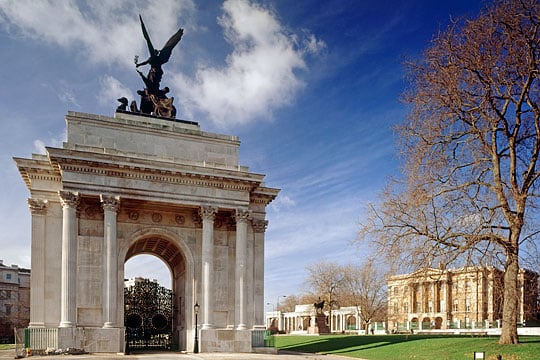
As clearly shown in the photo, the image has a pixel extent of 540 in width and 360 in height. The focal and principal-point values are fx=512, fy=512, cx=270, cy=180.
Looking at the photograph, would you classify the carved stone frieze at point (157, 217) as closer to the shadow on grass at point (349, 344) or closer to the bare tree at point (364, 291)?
the shadow on grass at point (349, 344)

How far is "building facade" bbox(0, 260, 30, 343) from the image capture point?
86.5m

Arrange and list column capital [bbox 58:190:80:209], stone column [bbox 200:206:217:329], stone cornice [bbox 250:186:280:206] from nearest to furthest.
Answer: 1. column capital [bbox 58:190:80:209]
2. stone column [bbox 200:206:217:329]
3. stone cornice [bbox 250:186:280:206]

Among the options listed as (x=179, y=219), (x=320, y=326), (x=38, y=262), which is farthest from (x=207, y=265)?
(x=320, y=326)

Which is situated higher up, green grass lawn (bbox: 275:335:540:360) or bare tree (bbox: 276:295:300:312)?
green grass lawn (bbox: 275:335:540:360)

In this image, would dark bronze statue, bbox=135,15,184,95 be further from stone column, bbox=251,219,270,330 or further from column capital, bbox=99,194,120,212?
stone column, bbox=251,219,270,330

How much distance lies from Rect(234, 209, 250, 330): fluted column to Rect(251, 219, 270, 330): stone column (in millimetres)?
2149

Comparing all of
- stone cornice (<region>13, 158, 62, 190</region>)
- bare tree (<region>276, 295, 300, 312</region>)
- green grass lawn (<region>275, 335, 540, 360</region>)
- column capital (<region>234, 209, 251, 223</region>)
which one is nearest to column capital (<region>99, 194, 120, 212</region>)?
stone cornice (<region>13, 158, 62, 190</region>)

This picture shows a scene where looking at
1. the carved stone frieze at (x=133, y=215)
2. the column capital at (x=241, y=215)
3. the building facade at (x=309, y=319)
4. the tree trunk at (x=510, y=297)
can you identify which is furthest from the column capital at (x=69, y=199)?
the building facade at (x=309, y=319)

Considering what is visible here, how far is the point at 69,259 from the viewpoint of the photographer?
1197 inches

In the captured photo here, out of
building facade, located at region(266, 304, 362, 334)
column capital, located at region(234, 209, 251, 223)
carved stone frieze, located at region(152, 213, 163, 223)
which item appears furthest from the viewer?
building facade, located at region(266, 304, 362, 334)

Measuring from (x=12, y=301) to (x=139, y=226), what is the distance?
68235 millimetres

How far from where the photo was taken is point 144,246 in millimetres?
38656

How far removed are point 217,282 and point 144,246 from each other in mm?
7026

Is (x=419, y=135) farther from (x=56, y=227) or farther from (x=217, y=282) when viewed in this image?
(x=56, y=227)
